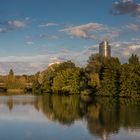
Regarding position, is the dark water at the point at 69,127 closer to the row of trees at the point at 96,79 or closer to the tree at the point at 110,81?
the row of trees at the point at 96,79

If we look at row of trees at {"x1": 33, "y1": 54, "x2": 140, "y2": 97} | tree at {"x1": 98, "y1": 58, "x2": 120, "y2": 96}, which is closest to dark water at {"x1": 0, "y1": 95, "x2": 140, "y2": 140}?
row of trees at {"x1": 33, "y1": 54, "x2": 140, "y2": 97}

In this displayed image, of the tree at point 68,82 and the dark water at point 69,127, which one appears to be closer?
the dark water at point 69,127

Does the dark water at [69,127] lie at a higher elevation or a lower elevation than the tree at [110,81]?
lower

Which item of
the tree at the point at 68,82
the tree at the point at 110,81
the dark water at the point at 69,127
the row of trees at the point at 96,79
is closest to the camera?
the dark water at the point at 69,127

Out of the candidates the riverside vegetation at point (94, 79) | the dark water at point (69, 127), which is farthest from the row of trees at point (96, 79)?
the dark water at point (69, 127)

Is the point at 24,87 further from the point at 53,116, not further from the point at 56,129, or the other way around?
the point at 56,129

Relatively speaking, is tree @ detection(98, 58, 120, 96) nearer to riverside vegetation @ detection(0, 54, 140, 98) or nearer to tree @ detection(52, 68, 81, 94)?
riverside vegetation @ detection(0, 54, 140, 98)

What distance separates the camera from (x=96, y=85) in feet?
238

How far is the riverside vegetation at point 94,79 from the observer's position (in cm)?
6352

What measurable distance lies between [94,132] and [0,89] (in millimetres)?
83102

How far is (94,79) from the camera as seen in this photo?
238ft

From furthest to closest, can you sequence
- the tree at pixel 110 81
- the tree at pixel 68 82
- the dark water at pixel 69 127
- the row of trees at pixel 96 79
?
the tree at pixel 68 82
the tree at pixel 110 81
the row of trees at pixel 96 79
the dark water at pixel 69 127

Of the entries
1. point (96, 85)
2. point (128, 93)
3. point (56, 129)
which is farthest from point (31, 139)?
point (96, 85)

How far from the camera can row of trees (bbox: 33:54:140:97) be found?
208ft
